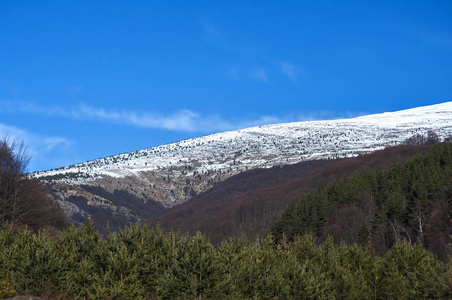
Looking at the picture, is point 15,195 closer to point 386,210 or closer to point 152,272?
point 152,272

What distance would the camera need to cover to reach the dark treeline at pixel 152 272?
90.9 ft

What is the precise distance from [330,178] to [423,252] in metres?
147

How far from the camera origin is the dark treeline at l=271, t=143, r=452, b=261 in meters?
82.4

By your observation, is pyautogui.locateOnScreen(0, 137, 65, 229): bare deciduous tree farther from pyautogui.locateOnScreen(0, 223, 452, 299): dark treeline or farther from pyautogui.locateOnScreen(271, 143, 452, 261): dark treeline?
pyautogui.locateOnScreen(271, 143, 452, 261): dark treeline

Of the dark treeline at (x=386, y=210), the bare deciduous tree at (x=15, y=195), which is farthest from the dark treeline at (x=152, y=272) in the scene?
the dark treeline at (x=386, y=210)

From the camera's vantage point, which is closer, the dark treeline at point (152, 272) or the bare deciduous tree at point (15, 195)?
the dark treeline at point (152, 272)

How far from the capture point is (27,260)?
2800 cm

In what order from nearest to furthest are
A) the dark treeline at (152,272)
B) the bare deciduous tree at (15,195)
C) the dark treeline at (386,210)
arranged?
the dark treeline at (152,272) → the bare deciduous tree at (15,195) → the dark treeline at (386,210)

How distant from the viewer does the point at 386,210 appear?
92125 mm

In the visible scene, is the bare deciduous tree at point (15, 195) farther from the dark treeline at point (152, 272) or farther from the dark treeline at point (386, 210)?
the dark treeline at point (386, 210)

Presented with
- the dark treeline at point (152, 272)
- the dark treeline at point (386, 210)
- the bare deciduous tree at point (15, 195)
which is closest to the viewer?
the dark treeline at point (152, 272)

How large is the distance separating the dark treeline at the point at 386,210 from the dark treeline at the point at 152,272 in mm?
41077

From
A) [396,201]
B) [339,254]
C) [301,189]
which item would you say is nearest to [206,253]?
[339,254]

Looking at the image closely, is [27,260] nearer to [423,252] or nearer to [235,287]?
[235,287]
